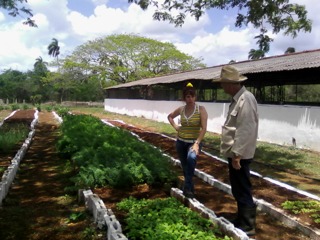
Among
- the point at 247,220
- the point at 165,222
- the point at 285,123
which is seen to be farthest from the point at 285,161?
the point at 165,222

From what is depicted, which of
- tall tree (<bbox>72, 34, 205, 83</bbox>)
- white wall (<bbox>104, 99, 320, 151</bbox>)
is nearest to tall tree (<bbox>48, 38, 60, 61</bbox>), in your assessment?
tall tree (<bbox>72, 34, 205, 83</bbox>)

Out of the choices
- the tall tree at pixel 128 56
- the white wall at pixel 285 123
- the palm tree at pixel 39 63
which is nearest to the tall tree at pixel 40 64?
the palm tree at pixel 39 63

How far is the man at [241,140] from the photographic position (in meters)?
3.94

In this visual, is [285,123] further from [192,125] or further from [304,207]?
[192,125]

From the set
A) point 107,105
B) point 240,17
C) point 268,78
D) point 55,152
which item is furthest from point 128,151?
point 107,105

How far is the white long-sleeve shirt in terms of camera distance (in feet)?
12.9

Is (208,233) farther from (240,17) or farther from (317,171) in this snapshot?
(240,17)

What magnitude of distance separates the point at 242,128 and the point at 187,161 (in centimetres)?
128

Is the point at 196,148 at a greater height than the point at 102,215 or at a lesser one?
greater

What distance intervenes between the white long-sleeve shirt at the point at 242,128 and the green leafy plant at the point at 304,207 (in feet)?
5.39

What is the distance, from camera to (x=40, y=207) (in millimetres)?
5375

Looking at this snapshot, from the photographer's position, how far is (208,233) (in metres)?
3.73

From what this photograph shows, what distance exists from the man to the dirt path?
1949 mm

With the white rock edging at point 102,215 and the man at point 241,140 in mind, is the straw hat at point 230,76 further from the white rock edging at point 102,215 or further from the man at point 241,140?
the white rock edging at point 102,215
